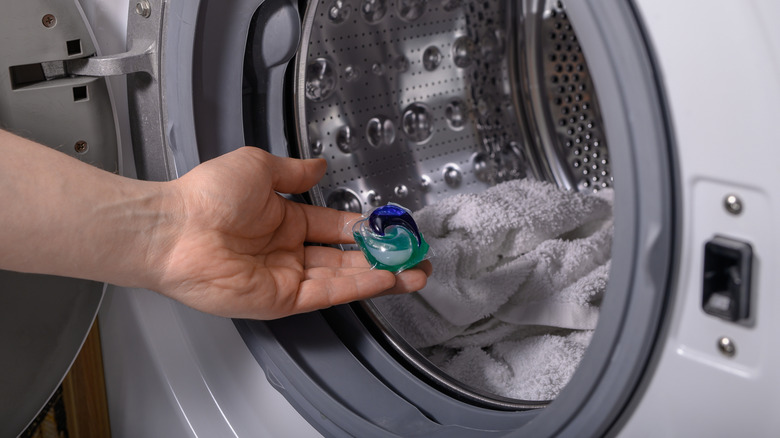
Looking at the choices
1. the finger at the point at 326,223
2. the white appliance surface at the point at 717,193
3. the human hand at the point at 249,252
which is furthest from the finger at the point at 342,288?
the white appliance surface at the point at 717,193

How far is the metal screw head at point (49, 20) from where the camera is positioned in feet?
2.40

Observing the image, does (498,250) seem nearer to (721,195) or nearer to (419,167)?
(419,167)

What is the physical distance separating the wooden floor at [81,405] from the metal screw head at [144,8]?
458 mm

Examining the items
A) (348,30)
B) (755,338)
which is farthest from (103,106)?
(755,338)

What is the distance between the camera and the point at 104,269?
2.25 feet

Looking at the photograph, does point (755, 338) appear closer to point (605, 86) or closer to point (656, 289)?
point (656, 289)

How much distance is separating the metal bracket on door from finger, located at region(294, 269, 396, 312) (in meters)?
0.22

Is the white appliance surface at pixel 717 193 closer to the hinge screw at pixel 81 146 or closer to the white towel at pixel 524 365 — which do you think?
the white towel at pixel 524 365

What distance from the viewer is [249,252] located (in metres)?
0.79

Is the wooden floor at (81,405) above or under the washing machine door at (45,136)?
under

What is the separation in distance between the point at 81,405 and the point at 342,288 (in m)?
0.51

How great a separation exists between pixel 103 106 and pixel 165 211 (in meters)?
0.18

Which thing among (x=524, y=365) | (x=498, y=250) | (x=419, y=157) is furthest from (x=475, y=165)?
(x=524, y=365)

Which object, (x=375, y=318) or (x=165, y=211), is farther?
(x=375, y=318)
